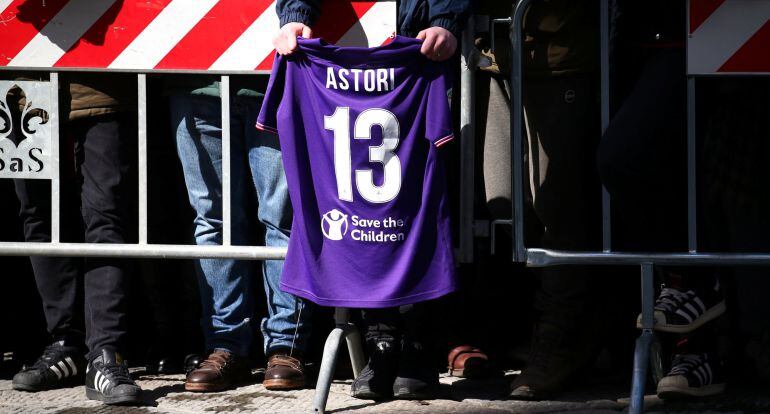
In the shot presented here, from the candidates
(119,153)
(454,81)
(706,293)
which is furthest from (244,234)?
(706,293)

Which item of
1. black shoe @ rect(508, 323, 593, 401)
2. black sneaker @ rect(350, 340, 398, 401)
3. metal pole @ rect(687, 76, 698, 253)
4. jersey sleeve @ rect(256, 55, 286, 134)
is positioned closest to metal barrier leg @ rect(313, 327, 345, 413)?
black sneaker @ rect(350, 340, 398, 401)

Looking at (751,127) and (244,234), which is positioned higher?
(751,127)

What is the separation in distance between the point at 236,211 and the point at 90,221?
0.58 metres

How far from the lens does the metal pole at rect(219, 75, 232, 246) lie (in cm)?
453

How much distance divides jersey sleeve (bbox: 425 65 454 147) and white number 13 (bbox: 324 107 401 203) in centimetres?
12

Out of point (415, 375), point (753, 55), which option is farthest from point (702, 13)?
point (415, 375)

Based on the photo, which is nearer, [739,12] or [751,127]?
[739,12]

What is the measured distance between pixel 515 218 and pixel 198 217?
133 centimetres

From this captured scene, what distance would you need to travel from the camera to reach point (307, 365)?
4.90 m

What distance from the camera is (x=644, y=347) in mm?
4086

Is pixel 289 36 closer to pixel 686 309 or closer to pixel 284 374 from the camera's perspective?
pixel 284 374

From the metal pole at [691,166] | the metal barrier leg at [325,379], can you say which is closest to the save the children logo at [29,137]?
the metal barrier leg at [325,379]

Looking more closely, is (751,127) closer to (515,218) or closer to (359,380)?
(515,218)

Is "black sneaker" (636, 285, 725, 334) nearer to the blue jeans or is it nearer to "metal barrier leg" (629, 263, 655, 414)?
"metal barrier leg" (629, 263, 655, 414)
